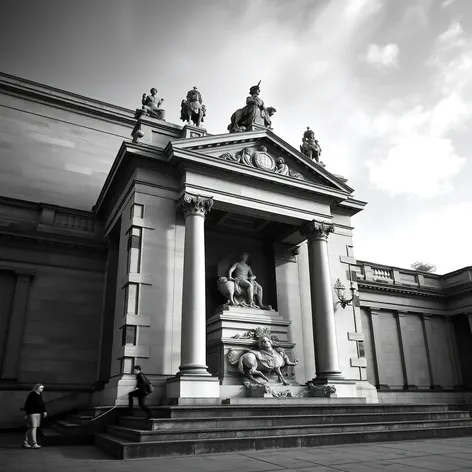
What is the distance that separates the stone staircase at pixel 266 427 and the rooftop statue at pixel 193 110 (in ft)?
41.4

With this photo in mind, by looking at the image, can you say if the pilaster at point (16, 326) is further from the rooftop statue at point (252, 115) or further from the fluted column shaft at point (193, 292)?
the rooftop statue at point (252, 115)

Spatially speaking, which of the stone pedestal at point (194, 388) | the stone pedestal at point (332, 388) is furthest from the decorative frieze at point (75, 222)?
the stone pedestal at point (332, 388)

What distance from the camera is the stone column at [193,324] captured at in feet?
45.0

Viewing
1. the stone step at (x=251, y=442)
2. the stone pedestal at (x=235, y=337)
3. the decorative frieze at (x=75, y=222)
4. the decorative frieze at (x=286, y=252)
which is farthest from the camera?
the decorative frieze at (x=286, y=252)

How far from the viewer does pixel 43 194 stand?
23.8m

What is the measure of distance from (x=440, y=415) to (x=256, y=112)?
14392 millimetres

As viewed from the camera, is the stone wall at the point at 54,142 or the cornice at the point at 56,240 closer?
the cornice at the point at 56,240

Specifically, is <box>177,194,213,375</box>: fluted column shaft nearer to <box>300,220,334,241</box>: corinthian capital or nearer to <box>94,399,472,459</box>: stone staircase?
<box>94,399,472,459</box>: stone staircase

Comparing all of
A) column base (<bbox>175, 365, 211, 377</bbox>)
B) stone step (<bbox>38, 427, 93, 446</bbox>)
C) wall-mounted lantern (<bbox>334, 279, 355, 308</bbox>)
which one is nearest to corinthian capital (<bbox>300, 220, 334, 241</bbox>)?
wall-mounted lantern (<bbox>334, 279, 355, 308</bbox>)

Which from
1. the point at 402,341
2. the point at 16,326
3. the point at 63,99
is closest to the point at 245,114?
the point at 63,99

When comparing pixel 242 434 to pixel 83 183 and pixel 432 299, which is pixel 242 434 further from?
pixel 432 299

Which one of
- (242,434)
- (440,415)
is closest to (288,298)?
(440,415)

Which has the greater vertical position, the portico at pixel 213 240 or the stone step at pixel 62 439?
the portico at pixel 213 240

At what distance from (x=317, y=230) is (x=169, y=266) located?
6645 millimetres
